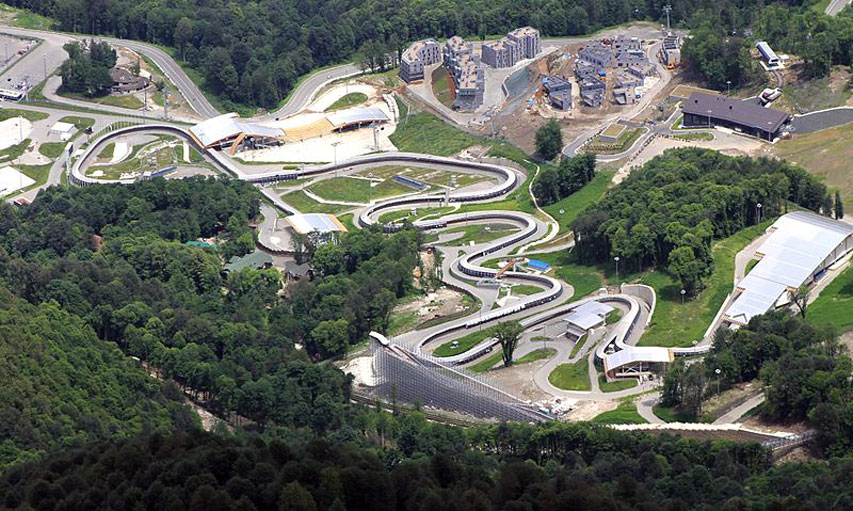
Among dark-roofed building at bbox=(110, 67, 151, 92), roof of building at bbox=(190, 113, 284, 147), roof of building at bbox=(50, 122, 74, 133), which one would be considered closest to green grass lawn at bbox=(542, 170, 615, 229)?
roof of building at bbox=(190, 113, 284, 147)

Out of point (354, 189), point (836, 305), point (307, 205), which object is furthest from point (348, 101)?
point (836, 305)

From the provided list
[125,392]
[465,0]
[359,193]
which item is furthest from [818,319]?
[465,0]

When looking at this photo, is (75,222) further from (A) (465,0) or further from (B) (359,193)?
(A) (465,0)

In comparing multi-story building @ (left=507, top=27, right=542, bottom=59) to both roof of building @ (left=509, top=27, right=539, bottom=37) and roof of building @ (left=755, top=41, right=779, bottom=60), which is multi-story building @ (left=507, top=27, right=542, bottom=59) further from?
roof of building @ (left=755, top=41, right=779, bottom=60)

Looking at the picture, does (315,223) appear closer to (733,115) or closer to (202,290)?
→ (202,290)

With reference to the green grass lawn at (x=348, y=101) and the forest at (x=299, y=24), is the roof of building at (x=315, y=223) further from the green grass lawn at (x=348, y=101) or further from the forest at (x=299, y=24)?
the forest at (x=299, y=24)

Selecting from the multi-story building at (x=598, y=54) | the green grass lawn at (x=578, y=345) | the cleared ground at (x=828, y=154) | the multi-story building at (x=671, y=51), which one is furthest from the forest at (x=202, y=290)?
the multi-story building at (x=671, y=51)
